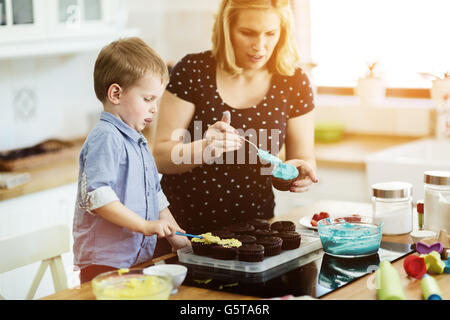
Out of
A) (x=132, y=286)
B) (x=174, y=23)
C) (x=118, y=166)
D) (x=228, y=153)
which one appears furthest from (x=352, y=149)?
(x=132, y=286)

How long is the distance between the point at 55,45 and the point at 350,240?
1.74m

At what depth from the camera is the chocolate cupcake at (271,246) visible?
4.57 ft

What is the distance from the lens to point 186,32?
136 inches

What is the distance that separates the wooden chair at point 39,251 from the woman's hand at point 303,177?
0.60 metres

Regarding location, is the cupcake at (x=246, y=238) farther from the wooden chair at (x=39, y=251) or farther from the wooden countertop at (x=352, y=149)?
the wooden countertop at (x=352, y=149)

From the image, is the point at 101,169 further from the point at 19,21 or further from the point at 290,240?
the point at 19,21

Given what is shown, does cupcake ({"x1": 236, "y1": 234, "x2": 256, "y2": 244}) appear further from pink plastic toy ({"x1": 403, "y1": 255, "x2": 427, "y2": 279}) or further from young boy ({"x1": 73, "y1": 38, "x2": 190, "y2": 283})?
pink plastic toy ({"x1": 403, "y1": 255, "x2": 427, "y2": 279})

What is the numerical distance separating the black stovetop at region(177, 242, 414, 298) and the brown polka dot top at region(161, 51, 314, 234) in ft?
1.42

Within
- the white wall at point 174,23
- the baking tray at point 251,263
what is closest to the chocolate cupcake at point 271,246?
the baking tray at point 251,263

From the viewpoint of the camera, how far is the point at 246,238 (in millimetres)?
1429

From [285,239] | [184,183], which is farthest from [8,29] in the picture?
[285,239]
